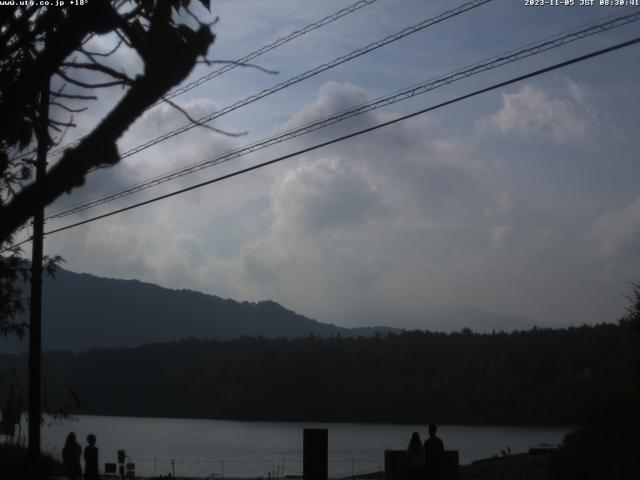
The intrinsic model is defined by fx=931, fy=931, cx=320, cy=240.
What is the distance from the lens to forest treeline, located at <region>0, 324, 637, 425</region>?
412ft

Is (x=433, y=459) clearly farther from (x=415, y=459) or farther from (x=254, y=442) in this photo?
(x=254, y=442)

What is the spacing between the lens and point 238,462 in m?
78.8

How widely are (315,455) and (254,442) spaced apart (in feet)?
340

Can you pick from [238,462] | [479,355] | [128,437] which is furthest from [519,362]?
[238,462]

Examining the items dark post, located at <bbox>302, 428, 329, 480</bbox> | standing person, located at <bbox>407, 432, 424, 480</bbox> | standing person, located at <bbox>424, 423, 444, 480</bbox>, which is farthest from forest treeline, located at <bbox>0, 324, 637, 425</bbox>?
dark post, located at <bbox>302, 428, 329, 480</bbox>

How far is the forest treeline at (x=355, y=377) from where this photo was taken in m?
125

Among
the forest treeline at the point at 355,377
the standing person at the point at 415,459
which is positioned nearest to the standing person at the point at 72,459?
the standing person at the point at 415,459

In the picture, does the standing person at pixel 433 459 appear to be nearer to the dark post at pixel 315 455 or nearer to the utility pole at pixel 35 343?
the dark post at pixel 315 455

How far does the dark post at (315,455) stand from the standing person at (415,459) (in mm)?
3230

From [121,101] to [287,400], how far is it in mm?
146287

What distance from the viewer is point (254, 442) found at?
113m

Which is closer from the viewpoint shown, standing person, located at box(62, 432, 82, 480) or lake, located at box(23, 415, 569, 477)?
standing person, located at box(62, 432, 82, 480)

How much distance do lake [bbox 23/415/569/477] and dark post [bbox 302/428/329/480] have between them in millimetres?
51556

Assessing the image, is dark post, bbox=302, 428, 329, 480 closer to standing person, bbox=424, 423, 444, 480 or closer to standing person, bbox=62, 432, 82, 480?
standing person, bbox=424, 423, 444, 480
